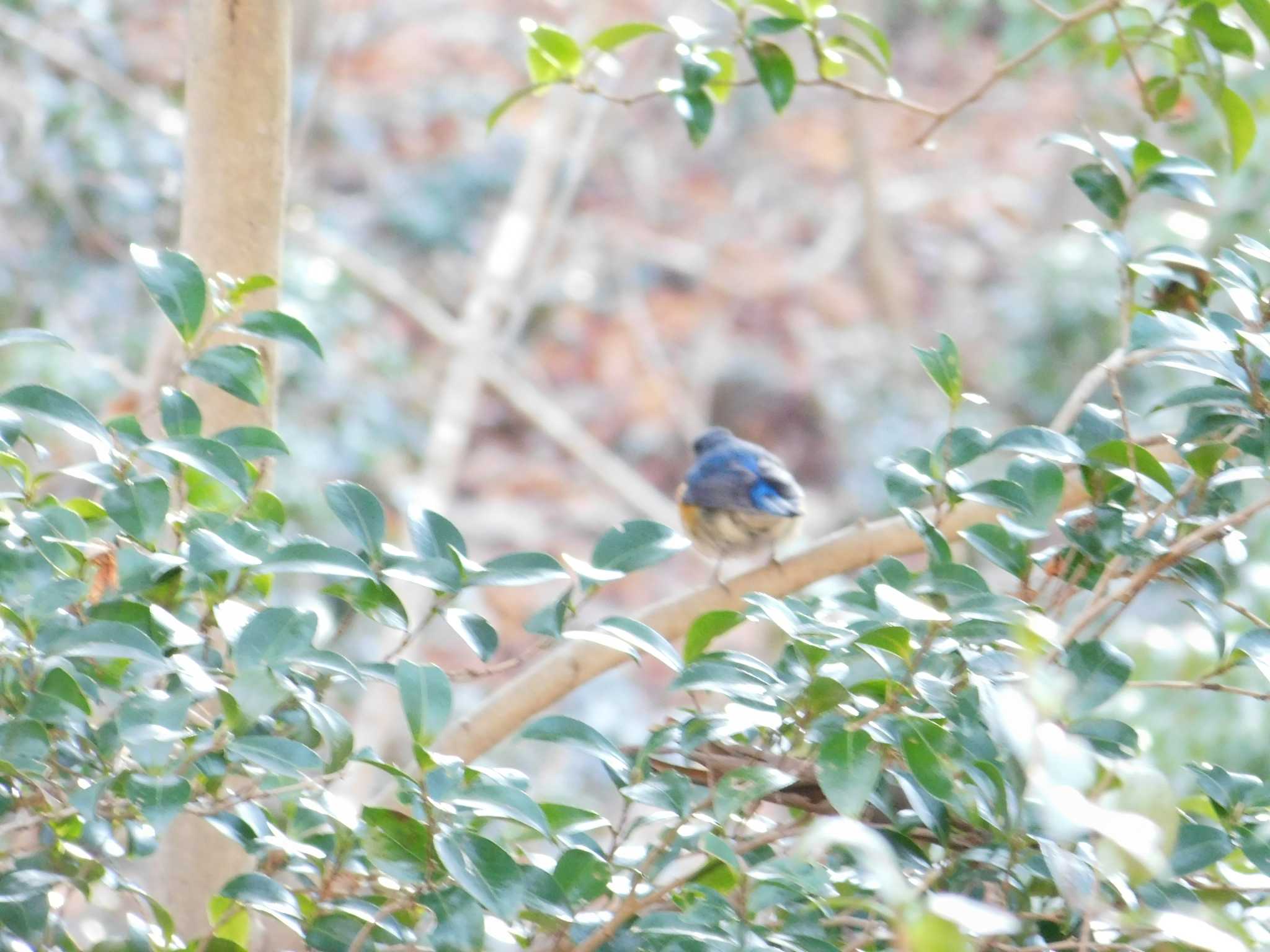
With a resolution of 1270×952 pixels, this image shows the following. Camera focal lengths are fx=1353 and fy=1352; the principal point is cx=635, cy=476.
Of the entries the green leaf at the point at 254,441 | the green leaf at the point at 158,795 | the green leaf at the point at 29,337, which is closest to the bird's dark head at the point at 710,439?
the green leaf at the point at 254,441

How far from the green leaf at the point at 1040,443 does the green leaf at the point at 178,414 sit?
0.73 meters

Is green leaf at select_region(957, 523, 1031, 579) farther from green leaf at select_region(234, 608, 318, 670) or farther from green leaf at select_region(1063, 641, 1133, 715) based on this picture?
green leaf at select_region(234, 608, 318, 670)

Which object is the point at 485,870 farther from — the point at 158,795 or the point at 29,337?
the point at 29,337

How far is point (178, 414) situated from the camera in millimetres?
1209

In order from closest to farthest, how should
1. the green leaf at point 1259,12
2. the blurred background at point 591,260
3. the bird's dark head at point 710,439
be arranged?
the green leaf at point 1259,12 < the bird's dark head at point 710,439 < the blurred background at point 591,260

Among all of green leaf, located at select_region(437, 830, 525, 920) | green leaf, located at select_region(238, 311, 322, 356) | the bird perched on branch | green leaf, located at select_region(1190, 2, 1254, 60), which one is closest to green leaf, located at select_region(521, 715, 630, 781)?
green leaf, located at select_region(437, 830, 525, 920)

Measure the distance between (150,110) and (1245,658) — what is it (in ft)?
12.2

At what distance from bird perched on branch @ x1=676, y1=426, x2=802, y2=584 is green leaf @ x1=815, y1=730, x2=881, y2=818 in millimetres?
1541

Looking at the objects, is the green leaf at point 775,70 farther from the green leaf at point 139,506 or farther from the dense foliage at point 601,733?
the green leaf at point 139,506

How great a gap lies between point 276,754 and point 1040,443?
72 cm

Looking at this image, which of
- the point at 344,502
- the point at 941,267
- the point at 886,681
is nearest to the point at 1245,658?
the point at 886,681

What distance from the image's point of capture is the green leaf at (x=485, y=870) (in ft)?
3.28

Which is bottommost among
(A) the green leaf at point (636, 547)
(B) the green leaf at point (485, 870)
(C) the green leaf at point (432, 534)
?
(B) the green leaf at point (485, 870)

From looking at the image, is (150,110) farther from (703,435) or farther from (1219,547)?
(1219,547)
